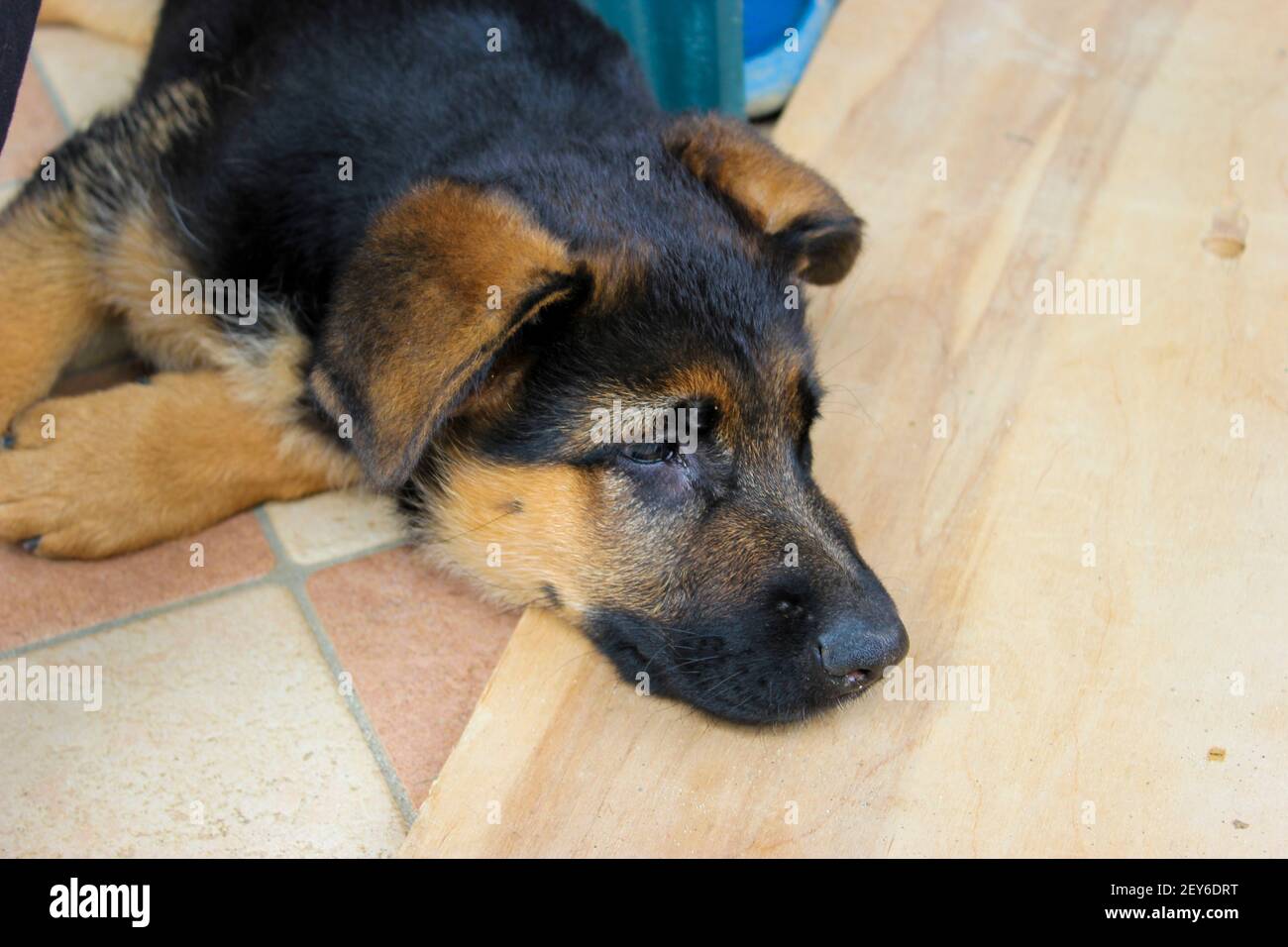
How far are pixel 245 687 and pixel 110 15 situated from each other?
310cm

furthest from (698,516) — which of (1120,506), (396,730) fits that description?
(1120,506)

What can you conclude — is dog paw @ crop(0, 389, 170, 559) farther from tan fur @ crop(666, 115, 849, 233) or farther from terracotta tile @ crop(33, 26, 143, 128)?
terracotta tile @ crop(33, 26, 143, 128)

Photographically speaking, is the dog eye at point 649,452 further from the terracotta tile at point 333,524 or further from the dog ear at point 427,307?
the terracotta tile at point 333,524

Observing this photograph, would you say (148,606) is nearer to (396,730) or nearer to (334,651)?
(334,651)

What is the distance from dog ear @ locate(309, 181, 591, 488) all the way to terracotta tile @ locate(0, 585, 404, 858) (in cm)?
80

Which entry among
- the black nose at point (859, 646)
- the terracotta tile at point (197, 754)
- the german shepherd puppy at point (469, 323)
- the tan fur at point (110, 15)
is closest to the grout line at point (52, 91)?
the tan fur at point (110, 15)

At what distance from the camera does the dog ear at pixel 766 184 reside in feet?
10.1

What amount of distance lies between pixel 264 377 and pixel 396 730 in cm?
90

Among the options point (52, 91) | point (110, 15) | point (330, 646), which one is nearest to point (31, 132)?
point (52, 91)

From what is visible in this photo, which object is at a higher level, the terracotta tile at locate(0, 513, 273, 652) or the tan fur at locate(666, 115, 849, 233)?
the tan fur at locate(666, 115, 849, 233)

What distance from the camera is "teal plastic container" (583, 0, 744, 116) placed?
443cm

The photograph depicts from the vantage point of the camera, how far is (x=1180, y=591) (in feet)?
10.1

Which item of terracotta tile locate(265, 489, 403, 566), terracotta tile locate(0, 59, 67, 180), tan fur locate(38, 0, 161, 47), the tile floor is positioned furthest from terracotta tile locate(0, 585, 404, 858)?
tan fur locate(38, 0, 161, 47)

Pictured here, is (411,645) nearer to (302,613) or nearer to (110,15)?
(302,613)
